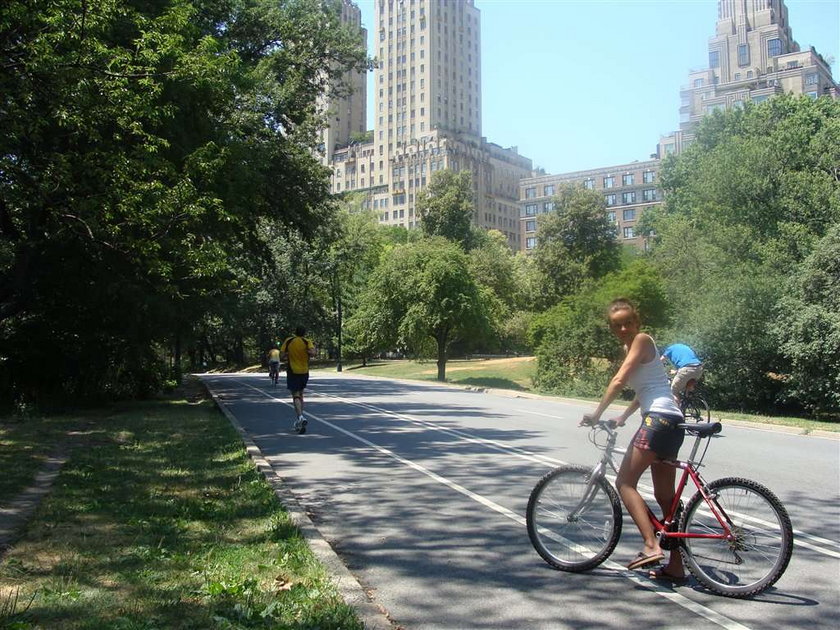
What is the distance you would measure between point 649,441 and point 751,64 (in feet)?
493

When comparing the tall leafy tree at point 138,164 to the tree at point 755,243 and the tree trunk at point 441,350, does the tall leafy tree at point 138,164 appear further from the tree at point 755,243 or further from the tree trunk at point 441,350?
the tree trunk at point 441,350

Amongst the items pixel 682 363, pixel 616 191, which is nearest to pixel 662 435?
pixel 682 363

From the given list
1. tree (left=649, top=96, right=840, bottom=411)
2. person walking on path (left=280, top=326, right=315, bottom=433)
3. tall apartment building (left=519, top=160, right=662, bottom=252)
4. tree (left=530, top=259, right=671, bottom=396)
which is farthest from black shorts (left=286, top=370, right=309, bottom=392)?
tall apartment building (left=519, top=160, right=662, bottom=252)

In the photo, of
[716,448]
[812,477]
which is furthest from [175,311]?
[812,477]

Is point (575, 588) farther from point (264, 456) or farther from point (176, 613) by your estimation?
point (264, 456)

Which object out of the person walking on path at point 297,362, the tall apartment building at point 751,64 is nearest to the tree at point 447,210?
the tall apartment building at point 751,64

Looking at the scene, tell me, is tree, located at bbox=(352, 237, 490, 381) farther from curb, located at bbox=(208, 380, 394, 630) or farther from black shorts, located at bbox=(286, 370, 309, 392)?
curb, located at bbox=(208, 380, 394, 630)

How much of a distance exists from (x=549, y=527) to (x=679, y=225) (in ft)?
139

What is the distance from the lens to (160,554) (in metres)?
5.35

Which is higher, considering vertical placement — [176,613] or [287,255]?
[287,255]

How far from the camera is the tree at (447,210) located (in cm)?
8450

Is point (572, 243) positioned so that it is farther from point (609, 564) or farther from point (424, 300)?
point (609, 564)

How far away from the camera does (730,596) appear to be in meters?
4.87

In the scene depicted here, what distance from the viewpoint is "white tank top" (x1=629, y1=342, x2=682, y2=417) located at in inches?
198
